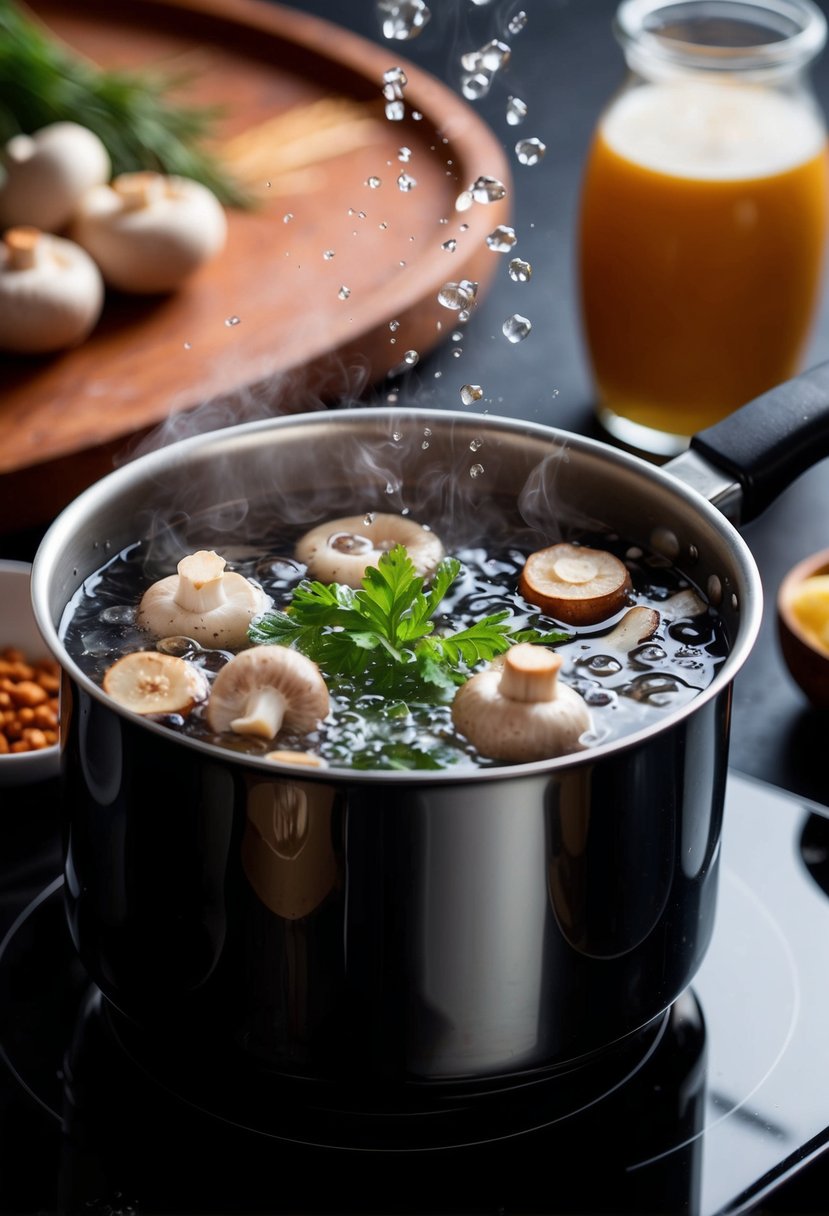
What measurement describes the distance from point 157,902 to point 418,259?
3.73ft

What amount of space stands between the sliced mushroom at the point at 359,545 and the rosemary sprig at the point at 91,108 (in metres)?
1.03

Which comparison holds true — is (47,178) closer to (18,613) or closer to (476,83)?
(18,613)

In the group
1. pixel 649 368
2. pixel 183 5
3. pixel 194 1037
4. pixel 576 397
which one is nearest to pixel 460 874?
pixel 194 1037

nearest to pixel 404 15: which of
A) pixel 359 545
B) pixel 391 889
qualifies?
pixel 359 545

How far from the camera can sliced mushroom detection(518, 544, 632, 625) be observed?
3.21 feet

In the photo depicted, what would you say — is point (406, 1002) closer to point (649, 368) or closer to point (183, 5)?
point (649, 368)

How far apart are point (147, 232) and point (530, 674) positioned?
107 cm

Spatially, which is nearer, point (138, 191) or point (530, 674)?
point (530, 674)

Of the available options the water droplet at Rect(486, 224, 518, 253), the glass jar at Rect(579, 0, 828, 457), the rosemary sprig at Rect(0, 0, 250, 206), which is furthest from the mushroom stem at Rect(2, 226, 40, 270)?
the water droplet at Rect(486, 224, 518, 253)

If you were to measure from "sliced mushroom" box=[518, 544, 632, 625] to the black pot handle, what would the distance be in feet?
0.32

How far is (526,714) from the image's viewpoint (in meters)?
0.82

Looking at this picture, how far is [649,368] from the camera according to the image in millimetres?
A: 1588

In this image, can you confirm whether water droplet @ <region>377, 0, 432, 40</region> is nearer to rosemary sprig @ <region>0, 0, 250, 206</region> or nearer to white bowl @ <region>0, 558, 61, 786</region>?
white bowl @ <region>0, 558, 61, 786</region>

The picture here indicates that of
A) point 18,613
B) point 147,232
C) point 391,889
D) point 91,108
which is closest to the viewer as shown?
Result: point 391,889
